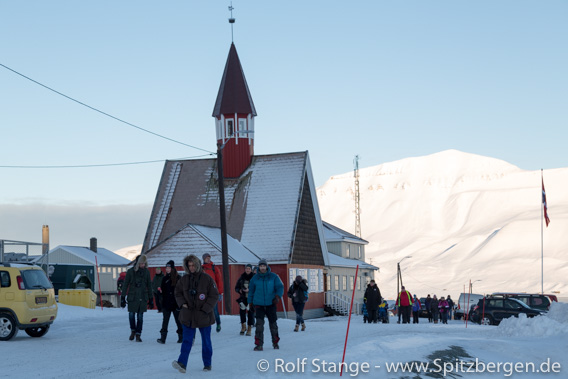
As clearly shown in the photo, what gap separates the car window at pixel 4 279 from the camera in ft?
60.1

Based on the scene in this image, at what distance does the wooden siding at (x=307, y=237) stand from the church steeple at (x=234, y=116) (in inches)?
170

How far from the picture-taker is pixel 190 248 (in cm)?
3772

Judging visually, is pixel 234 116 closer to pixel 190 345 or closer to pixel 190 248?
pixel 190 248

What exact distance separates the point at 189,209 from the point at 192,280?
31.5 meters

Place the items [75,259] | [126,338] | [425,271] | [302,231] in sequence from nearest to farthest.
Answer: [126,338], [302,231], [75,259], [425,271]

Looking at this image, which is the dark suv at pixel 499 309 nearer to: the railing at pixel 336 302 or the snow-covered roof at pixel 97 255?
the railing at pixel 336 302

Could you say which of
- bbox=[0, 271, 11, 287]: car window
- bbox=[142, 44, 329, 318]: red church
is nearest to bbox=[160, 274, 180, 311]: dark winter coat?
bbox=[0, 271, 11, 287]: car window

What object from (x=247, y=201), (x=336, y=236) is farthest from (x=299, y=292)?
(x=336, y=236)

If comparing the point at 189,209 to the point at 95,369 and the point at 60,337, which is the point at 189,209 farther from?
the point at 95,369

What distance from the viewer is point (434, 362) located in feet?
47.4

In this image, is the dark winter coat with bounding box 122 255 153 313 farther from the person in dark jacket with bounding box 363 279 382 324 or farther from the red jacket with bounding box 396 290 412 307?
the red jacket with bounding box 396 290 412 307

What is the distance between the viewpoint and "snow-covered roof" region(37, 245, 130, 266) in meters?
69.5

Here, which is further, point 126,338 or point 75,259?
point 75,259

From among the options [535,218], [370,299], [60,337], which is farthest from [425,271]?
[60,337]
